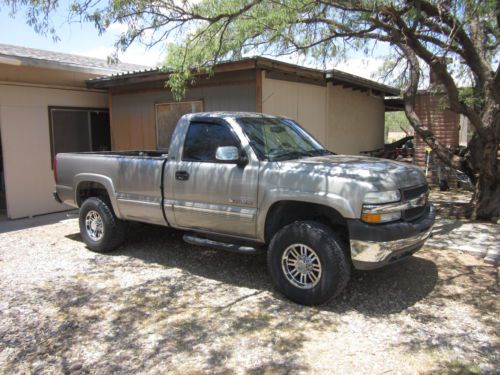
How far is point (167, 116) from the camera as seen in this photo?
32.8 feet

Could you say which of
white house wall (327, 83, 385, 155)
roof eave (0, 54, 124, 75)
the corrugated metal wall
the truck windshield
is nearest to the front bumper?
the truck windshield

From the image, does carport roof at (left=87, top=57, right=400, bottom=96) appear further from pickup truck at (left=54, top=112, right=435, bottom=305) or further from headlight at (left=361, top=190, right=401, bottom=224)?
headlight at (left=361, top=190, right=401, bottom=224)

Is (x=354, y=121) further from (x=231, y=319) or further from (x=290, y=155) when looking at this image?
(x=231, y=319)

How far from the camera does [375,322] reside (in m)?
4.19

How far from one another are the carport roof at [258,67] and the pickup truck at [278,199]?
231 centimetres

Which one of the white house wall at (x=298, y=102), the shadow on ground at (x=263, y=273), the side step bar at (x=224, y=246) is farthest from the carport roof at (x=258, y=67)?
the side step bar at (x=224, y=246)

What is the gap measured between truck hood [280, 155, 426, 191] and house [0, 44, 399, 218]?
3.51 m

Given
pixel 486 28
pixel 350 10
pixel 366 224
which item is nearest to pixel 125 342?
pixel 366 224

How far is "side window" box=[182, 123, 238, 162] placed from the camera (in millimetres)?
5285

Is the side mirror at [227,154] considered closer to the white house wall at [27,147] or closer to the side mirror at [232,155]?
the side mirror at [232,155]

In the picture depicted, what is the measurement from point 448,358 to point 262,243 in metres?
2.15

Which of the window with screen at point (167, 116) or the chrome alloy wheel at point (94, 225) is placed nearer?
the chrome alloy wheel at point (94, 225)

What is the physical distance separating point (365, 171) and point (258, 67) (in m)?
4.08

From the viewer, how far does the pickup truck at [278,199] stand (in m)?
4.22
